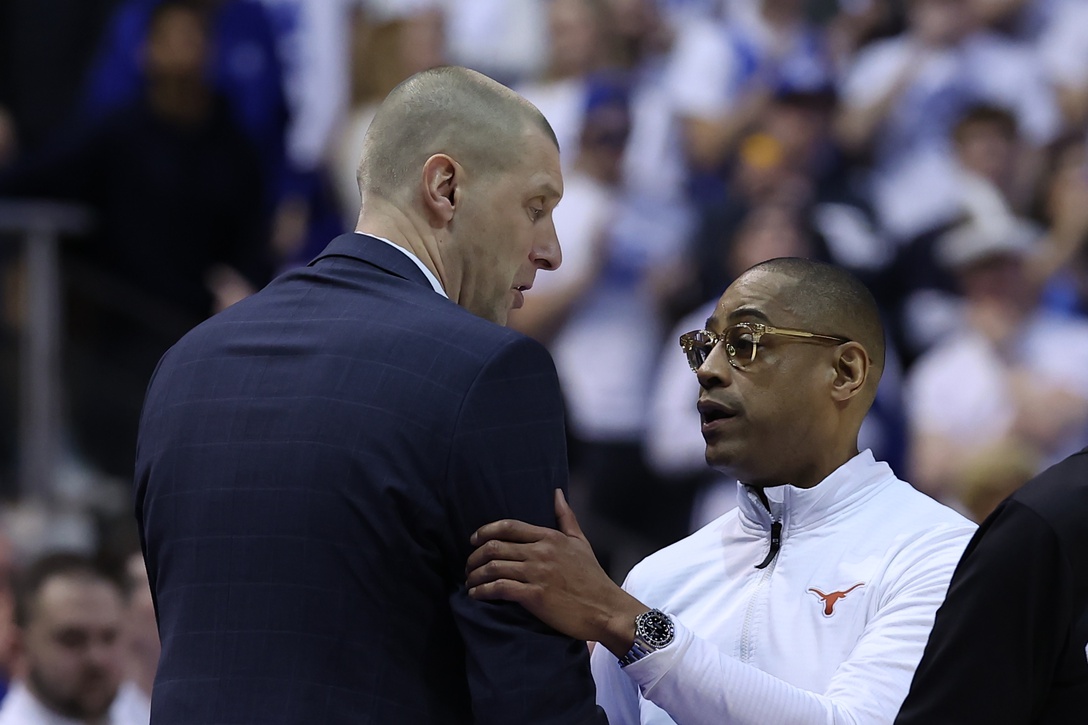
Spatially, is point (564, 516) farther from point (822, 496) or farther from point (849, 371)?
point (849, 371)

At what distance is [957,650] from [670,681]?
0.43 meters

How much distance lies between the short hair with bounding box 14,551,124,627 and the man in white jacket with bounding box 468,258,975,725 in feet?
7.95

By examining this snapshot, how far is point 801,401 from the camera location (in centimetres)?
265

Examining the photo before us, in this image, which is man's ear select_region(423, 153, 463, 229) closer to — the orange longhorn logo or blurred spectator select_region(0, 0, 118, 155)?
the orange longhorn logo

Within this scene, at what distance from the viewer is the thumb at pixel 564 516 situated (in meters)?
2.04

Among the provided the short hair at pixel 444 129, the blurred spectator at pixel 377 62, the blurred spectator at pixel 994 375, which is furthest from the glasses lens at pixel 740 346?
the blurred spectator at pixel 377 62

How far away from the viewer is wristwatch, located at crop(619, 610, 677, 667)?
7.23 ft

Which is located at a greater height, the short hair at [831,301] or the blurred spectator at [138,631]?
the short hair at [831,301]

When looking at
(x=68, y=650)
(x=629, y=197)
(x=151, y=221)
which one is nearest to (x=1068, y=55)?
(x=629, y=197)

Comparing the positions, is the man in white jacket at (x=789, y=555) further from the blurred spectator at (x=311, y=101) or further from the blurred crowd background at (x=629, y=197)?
the blurred spectator at (x=311, y=101)

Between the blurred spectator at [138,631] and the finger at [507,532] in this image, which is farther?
the blurred spectator at [138,631]

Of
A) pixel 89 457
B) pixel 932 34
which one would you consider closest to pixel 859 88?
pixel 932 34

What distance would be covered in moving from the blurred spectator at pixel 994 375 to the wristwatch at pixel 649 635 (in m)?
4.19

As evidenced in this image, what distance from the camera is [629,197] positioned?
24.3ft
